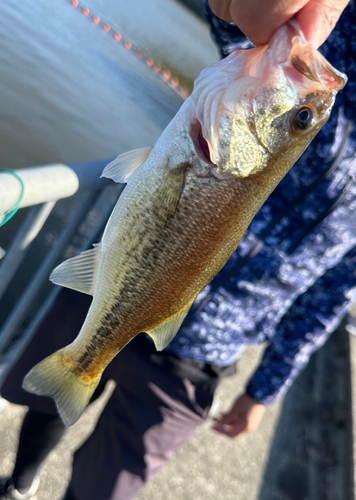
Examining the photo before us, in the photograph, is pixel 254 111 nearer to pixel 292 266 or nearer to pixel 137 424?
pixel 292 266

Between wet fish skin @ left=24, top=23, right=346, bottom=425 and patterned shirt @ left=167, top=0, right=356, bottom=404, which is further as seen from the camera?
patterned shirt @ left=167, top=0, right=356, bottom=404

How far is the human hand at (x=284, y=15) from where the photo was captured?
836 mm

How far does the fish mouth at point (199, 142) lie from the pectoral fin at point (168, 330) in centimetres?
40

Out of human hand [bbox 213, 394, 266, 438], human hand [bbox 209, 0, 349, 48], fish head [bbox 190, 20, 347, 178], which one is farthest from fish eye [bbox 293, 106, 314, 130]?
human hand [bbox 213, 394, 266, 438]

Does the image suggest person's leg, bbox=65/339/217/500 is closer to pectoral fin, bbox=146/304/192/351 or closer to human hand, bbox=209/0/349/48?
pectoral fin, bbox=146/304/192/351

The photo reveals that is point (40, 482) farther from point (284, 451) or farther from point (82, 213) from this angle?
point (284, 451)

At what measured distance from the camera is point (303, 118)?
3.37 ft

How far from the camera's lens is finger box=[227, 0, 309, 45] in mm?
828

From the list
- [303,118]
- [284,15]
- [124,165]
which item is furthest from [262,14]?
[124,165]

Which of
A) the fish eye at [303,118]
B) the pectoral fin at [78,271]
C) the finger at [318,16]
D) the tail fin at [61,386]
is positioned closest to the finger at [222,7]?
the finger at [318,16]

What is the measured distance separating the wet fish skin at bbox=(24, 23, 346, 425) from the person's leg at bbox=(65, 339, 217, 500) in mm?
714

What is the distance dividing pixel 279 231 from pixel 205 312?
1.33 ft

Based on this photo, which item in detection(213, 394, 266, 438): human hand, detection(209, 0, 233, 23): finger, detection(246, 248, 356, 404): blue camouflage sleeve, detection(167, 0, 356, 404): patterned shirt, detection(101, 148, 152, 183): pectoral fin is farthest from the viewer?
detection(213, 394, 266, 438): human hand

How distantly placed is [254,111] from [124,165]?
345mm
